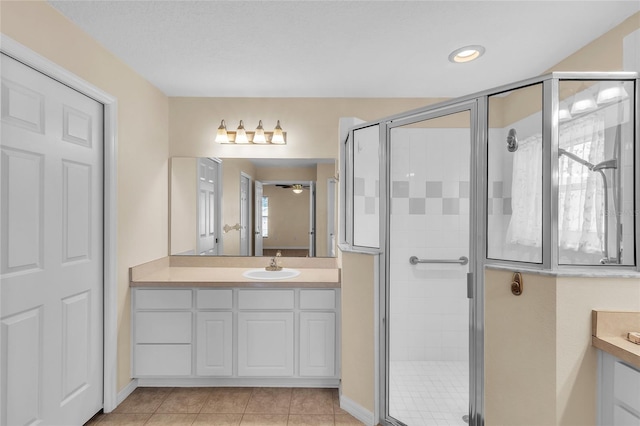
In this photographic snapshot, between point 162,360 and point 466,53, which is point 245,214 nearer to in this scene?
point 162,360

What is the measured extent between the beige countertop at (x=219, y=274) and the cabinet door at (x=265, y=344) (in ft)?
0.83

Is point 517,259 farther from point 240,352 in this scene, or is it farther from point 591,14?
point 240,352

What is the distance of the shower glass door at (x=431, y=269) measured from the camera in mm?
2465

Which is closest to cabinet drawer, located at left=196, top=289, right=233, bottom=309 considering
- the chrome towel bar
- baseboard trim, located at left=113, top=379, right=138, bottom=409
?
baseboard trim, located at left=113, top=379, right=138, bottom=409

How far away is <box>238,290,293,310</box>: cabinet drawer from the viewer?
8.02 ft

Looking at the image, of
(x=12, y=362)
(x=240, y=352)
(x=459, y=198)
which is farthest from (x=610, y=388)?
(x=12, y=362)

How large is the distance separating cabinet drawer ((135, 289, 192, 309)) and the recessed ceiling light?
2.53 meters

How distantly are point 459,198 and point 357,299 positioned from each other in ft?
4.04

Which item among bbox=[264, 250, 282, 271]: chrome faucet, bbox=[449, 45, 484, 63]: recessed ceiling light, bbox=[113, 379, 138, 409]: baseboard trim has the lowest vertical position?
bbox=[113, 379, 138, 409]: baseboard trim

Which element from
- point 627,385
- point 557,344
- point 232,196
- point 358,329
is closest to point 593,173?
point 557,344

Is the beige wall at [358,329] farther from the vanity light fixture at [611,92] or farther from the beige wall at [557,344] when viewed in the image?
the vanity light fixture at [611,92]

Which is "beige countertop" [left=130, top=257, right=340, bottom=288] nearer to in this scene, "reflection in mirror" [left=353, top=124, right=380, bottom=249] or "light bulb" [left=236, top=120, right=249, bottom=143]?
"reflection in mirror" [left=353, top=124, right=380, bottom=249]

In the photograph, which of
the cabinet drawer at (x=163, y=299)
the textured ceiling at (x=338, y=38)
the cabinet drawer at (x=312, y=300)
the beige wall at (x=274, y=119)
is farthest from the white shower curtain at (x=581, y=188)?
the cabinet drawer at (x=163, y=299)

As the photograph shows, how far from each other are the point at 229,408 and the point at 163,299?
92cm
